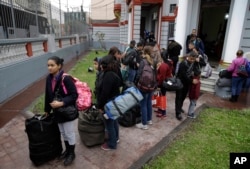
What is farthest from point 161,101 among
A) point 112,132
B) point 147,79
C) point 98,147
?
point 98,147

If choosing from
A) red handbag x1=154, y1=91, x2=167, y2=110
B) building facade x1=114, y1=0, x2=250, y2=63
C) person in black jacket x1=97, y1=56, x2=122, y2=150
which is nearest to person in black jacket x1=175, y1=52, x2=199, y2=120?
red handbag x1=154, y1=91, x2=167, y2=110

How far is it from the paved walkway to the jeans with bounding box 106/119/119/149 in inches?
5.2

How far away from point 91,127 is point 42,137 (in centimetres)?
80

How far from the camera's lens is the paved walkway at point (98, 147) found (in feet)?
9.84

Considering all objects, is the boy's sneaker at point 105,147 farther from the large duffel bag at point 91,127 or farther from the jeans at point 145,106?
the jeans at point 145,106

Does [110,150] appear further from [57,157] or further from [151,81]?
A: [151,81]

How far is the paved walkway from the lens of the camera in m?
3.00

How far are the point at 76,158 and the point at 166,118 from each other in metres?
2.45

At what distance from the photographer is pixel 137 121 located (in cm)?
435

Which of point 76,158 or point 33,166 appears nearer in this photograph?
point 33,166

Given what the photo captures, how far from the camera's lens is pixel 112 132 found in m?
3.24

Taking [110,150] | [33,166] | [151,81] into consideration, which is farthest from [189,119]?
[33,166]

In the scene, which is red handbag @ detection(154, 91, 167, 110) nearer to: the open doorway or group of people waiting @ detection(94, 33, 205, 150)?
group of people waiting @ detection(94, 33, 205, 150)

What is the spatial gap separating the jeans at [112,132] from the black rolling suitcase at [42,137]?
81 centimetres
